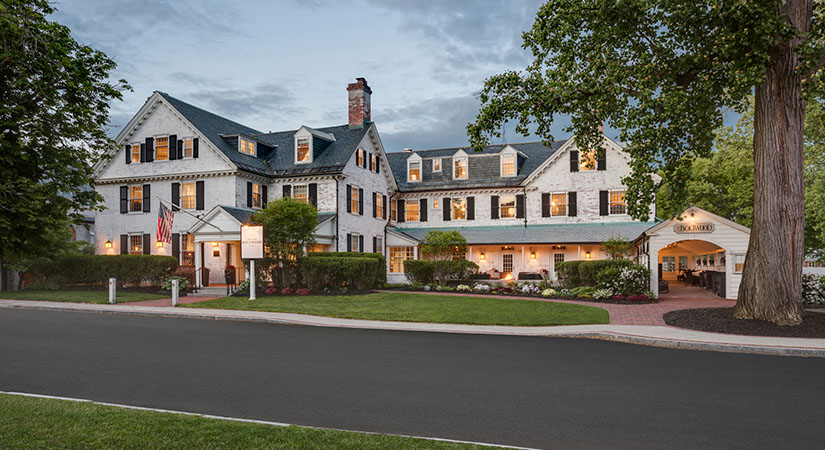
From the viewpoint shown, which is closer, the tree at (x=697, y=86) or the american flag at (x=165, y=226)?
the tree at (x=697, y=86)

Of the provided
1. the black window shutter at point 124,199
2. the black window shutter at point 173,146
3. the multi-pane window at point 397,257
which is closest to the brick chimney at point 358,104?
the multi-pane window at point 397,257

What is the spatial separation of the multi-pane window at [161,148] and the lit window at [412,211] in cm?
1495

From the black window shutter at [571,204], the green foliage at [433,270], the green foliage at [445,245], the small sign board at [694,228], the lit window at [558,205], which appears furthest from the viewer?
the lit window at [558,205]

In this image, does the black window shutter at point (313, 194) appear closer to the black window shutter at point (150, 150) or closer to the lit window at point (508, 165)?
the black window shutter at point (150, 150)

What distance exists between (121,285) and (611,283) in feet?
72.8

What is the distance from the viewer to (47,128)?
18641mm

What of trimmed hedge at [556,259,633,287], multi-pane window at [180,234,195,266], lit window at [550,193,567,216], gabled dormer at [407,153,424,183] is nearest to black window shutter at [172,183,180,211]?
multi-pane window at [180,234,195,266]

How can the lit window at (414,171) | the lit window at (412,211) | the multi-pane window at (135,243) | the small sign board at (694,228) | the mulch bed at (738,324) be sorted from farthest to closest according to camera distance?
the lit window at (414,171), the lit window at (412,211), the multi-pane window at (135,243), the small sign board at (694,228), the mulch bed at (738,324)

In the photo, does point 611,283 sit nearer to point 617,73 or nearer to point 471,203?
point 617,73

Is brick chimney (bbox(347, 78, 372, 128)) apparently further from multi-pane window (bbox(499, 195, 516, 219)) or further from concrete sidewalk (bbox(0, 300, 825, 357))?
concrete sidewalk (bbox(0, 300, 825, 357))

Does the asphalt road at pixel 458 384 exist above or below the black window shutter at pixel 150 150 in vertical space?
below

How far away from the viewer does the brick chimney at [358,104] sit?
109 ft

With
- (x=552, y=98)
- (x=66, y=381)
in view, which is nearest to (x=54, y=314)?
(x=66, y=381)

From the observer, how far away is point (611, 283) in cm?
2172
